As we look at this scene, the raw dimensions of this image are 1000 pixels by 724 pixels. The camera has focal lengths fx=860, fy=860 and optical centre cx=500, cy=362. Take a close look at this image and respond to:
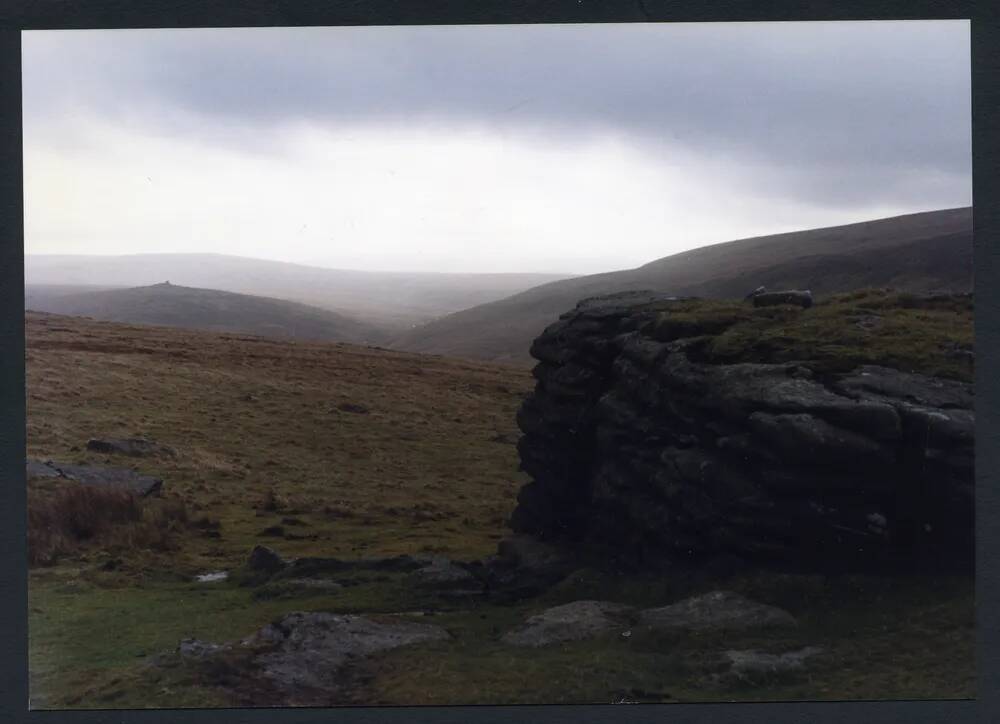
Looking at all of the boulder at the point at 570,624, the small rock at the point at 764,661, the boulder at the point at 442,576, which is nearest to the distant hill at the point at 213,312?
the boulder at the point at 442,576

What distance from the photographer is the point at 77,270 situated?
1953 cm

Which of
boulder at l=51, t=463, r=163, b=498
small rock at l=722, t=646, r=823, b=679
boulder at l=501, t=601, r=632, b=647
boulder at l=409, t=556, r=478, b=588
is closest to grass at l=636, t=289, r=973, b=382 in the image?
small rock at l=722, t=646, r=823, b=679

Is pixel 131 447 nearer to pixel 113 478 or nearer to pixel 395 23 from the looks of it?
pixel 113 478

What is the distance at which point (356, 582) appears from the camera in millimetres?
15812

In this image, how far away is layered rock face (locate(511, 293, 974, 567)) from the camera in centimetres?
1245

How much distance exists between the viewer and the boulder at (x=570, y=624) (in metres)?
13.1

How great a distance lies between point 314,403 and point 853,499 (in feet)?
75.3

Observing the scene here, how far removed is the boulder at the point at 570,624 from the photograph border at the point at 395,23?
208 inches

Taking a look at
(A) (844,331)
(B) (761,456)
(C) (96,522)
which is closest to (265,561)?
(C) (96,522)

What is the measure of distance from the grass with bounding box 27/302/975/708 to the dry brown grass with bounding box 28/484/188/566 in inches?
2.6

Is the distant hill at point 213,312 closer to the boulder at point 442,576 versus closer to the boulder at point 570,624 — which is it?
the boulder at point 442,576

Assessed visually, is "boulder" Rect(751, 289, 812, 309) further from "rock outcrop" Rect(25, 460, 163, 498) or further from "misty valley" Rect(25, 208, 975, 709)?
"rock outcrop" Rect(25, 460, 163, 498)

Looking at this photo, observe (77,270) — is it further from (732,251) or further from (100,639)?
(732,251)

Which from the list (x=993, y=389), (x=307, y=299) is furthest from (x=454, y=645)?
(x=307, y=299)
